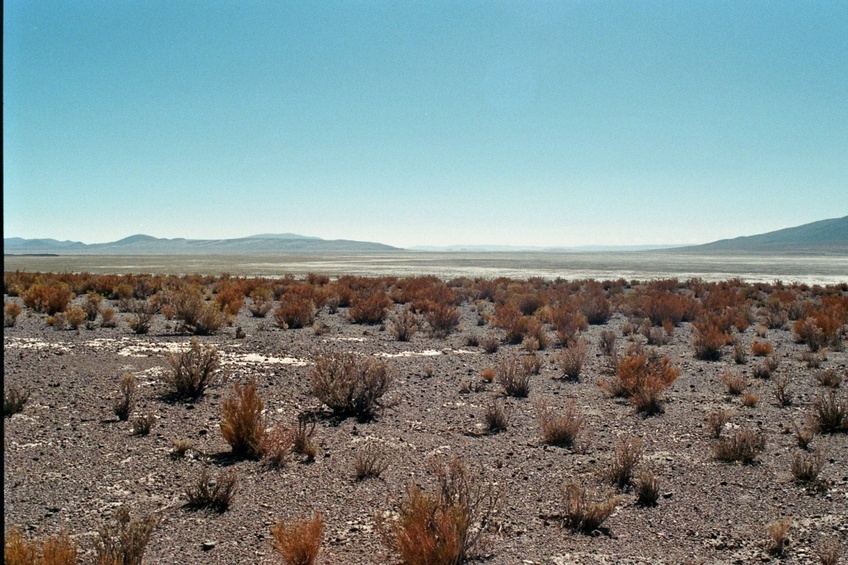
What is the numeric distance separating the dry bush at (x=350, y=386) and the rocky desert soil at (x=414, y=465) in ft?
0.91

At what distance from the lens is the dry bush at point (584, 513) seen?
612 centimetres

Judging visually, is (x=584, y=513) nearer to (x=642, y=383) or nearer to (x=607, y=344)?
(x=642, y=383)

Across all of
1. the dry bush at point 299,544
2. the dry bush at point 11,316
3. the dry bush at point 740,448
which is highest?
the dry bush at point 11,316

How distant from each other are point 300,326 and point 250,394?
42.8 ft

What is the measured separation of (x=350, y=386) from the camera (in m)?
10.4

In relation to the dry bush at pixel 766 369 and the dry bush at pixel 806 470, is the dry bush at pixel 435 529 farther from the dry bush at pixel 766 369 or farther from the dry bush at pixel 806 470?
the dry bush at pixel 766 369

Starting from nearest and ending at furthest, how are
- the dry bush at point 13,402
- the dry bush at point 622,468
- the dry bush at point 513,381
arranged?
1. the dry bush at point 622,468
2. the dry bush at point 13,402
3. the dry bush at point 513,381

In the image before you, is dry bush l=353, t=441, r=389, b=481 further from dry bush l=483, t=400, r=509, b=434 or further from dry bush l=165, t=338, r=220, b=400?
dry bush l=165, t=338, r=220, b=400

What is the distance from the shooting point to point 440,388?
41.5 ft

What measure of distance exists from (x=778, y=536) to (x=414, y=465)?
12.8 ft

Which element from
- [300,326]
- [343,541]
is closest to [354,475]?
[343,541]

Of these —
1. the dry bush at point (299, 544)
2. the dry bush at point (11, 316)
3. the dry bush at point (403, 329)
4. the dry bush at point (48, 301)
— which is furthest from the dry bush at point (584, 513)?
the dry bush at point (48, 301)

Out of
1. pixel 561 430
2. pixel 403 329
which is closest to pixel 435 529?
pixel 561 430

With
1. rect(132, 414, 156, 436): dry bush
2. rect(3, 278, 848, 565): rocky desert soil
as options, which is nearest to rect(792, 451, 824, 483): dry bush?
rect(3, 278, 848, 565): rocky desert soil
